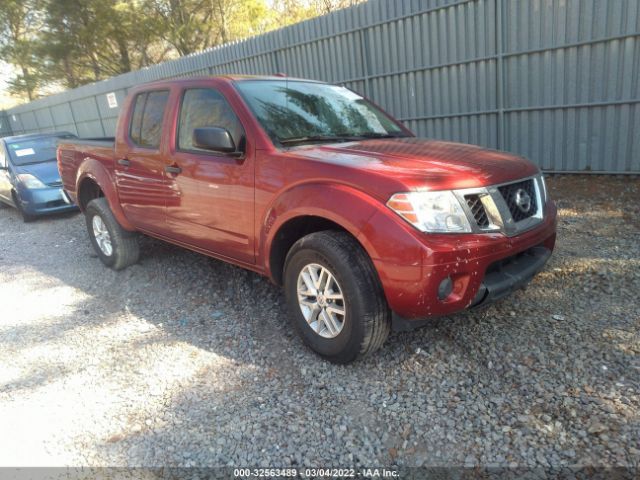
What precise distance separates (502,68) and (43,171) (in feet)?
25.5

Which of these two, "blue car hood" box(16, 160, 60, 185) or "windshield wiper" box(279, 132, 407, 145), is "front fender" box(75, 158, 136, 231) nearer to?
"windshield wiper" box(279, 132, 407, 145)

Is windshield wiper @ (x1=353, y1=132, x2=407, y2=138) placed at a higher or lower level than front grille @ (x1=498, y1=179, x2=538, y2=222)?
higher

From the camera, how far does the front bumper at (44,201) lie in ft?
26.4

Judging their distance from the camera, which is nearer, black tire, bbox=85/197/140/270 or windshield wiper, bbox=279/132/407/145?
windshield wiper, bbox=279/132/407/145

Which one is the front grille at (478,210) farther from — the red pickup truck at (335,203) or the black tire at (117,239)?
the black tire at (117,239)

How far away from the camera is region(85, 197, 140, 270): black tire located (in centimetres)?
504

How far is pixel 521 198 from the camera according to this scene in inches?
120

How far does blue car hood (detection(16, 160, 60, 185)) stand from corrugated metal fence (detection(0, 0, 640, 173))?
506 centimetres

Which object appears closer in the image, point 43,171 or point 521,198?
point 521,198

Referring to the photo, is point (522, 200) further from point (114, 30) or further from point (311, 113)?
point (114, 30)

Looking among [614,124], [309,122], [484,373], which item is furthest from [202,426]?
[614,124]

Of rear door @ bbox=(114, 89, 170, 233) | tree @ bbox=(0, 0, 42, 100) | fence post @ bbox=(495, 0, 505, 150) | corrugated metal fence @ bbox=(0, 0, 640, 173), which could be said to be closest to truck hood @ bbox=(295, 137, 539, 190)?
rear door @ bbox=(114, 89, 170, 233)

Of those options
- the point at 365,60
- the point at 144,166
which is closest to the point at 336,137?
the point at 144,166

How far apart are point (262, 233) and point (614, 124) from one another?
543cm
